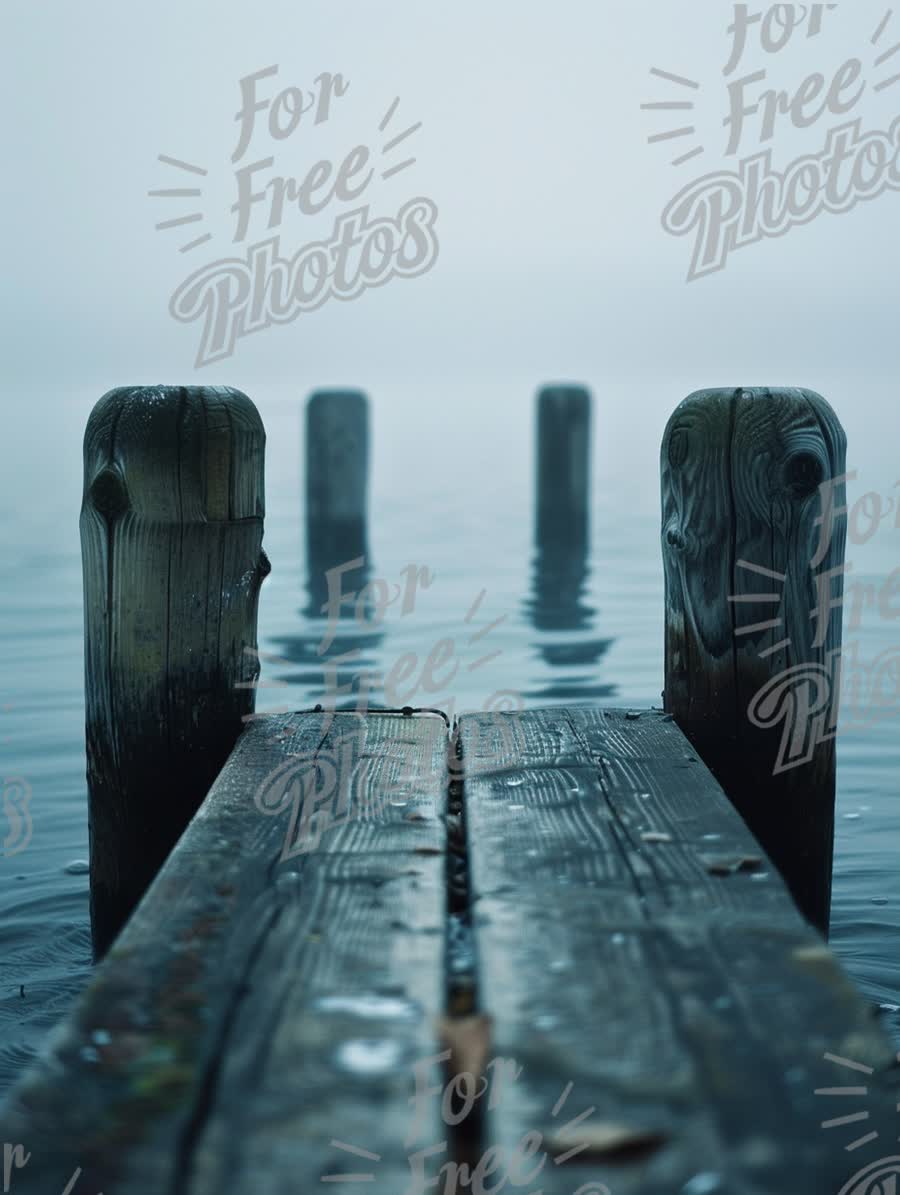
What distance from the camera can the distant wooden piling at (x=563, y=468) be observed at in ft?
41.7

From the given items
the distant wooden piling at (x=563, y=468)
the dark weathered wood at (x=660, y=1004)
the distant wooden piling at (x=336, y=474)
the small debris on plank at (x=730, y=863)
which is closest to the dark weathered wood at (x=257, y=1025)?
the dark weathered wood at (x=660, y=1004)

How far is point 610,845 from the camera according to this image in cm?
216

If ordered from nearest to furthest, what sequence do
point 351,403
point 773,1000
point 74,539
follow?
point 773,1000 → point 351,403 → point 74,539

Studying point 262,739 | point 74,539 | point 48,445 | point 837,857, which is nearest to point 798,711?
point 262,739

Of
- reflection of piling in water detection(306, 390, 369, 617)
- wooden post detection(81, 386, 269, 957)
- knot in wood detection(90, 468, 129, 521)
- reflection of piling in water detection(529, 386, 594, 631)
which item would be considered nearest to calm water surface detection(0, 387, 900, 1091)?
reflection of piling in water detection(529, 386, 594, 631)

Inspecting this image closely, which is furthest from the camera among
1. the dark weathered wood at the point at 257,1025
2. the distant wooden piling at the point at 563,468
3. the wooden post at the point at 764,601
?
the distant wooden piling at the point at 563,468

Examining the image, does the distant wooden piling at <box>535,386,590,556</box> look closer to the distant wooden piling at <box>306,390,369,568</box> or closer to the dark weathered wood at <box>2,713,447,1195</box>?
the distant wooden piling at <box>306,390,369,568</box>

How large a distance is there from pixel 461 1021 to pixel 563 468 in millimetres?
A: 11671

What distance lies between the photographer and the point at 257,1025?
1.55 metres

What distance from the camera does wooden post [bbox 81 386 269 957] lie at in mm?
2832

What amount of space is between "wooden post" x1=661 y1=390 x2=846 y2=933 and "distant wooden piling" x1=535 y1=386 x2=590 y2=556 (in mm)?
9832

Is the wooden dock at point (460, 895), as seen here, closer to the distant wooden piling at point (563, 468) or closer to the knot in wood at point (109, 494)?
the knot in wood at point (109, 494)

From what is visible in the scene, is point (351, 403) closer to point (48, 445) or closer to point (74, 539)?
point (74, 539)

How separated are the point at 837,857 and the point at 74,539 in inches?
453
